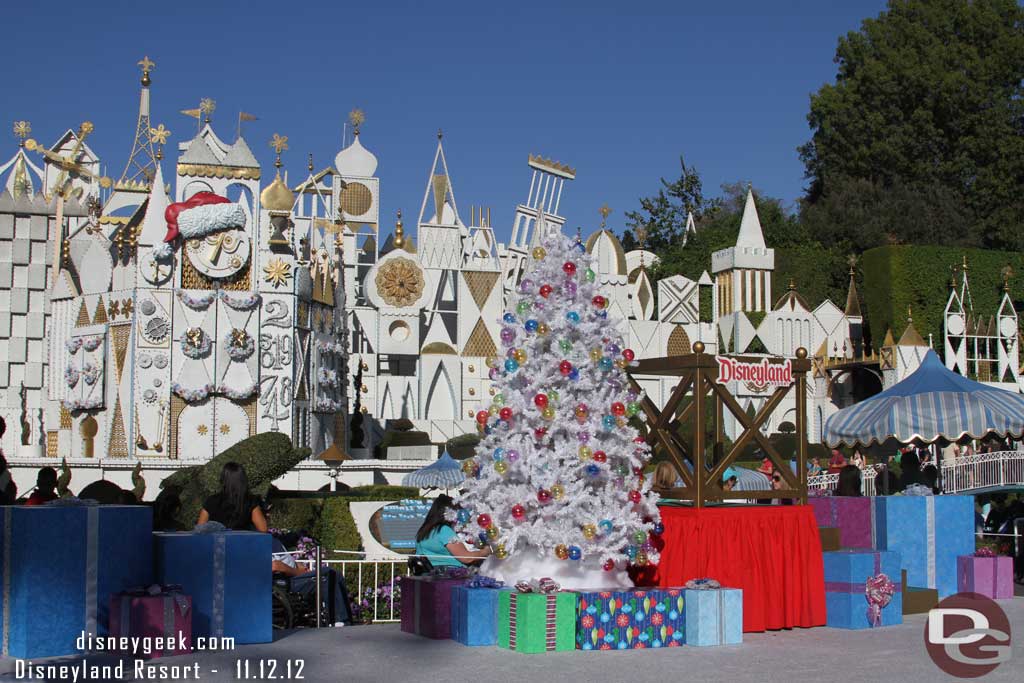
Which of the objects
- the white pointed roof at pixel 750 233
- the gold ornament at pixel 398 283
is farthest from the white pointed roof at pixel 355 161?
the white pointed roof at pixel 750 233

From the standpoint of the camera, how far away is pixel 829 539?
12484 mm

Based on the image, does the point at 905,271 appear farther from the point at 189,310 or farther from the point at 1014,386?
the point at 189,310

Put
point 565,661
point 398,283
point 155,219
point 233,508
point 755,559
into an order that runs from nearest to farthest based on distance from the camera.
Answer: point 565,661 < point 233,508 < point 755,559 < point 155,219 < point 398,283

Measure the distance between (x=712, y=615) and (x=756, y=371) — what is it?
261 cm

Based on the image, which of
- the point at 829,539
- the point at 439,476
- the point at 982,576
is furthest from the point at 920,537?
A: the point at 439,476

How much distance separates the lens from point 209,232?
96.3ft

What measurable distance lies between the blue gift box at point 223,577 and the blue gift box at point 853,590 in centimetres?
526

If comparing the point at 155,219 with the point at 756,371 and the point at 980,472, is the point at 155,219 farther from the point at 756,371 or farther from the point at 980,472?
the point at 756,371

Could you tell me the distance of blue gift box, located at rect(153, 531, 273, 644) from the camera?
963 cm

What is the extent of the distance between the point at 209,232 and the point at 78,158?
16.6m

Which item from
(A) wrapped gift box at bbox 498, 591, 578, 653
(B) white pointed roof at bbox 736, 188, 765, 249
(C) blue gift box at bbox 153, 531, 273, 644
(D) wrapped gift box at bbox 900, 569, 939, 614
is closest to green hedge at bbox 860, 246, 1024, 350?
(B) white pointed roof at bbox 736, 188, 765, 249

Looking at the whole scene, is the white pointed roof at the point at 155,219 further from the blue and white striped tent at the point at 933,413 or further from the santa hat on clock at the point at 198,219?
the blue and white striped tent at the point at 933,413

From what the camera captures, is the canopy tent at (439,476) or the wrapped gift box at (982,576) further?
the canopy tent at (439,476)

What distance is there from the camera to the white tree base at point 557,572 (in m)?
10.6
